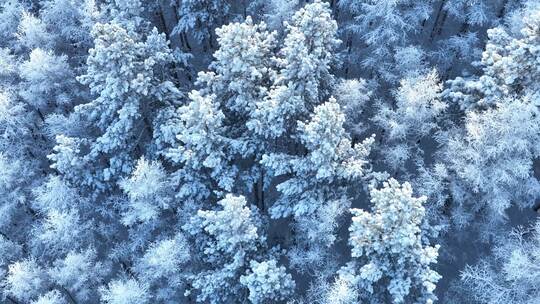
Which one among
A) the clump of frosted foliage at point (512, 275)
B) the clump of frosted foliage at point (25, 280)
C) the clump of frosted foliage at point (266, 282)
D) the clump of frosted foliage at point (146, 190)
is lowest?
the clump of frosted foliage at point (512, 275)

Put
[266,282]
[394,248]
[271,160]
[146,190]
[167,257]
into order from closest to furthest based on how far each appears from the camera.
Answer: [394,248] → [266,282] → [167,257] → [146,190] → [271,160]

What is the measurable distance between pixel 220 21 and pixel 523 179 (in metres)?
21.4

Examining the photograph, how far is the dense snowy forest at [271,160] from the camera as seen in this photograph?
866 inches

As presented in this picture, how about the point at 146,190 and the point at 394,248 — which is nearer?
the point at 394,248

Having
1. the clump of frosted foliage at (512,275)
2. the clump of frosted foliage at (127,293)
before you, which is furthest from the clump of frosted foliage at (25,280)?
the clump of frosted foliage at (512,275)

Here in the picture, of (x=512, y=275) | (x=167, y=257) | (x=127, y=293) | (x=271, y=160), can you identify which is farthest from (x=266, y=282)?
(x=512, y=275)

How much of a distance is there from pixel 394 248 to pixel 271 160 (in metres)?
7.57

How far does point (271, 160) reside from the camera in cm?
2397

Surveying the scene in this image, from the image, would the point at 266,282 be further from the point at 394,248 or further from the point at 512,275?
the point at 512,275

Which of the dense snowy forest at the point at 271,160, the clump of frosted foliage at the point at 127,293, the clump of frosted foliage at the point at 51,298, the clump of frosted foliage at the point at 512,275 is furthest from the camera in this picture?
the clump of frosted foliage at the point at 51,298

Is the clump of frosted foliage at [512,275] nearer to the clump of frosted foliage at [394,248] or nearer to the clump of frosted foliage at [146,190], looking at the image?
the clump of frosted foliage at [394,248]

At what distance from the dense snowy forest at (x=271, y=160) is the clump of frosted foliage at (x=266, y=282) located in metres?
0.12

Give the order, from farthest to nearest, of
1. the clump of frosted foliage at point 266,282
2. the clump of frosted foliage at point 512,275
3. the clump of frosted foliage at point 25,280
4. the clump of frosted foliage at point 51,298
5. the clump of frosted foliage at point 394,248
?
the clump of frosted foliage at point 25,280
the clump of frosted foliage at point 51,298
the clump of frosted foliage at point 512,275
the clump of frosted foliage at point 266,282
the clump of frosted foliage at point 394,248

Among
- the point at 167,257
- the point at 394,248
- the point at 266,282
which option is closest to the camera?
the point at 394,248
